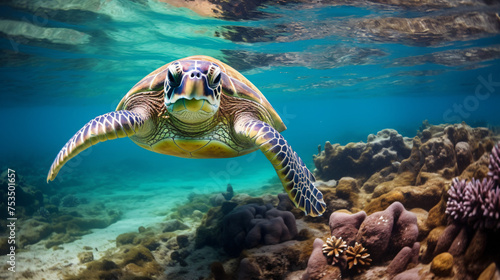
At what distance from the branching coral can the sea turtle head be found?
279 centimetres

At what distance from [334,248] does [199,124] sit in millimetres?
2346

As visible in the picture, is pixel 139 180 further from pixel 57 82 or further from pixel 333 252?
pixel 333 252

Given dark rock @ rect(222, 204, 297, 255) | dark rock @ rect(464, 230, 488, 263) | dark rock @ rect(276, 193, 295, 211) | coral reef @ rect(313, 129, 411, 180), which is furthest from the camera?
coral reef @ rect(313, 129, 411, 180)

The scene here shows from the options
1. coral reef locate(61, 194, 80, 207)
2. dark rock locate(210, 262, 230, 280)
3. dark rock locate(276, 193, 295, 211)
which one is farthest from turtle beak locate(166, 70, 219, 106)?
coral reef locate(61, 194, 80, 207)

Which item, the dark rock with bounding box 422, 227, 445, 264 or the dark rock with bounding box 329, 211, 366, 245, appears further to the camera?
the dark rock with bounding box 329, 211, 366, 245

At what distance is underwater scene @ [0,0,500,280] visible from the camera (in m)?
2.81

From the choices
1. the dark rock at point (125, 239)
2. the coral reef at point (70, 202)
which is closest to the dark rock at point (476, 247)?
the dark rock at point (125, 239)

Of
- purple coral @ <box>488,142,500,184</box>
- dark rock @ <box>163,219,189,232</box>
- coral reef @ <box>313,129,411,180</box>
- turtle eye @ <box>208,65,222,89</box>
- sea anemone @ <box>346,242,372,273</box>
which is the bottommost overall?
sea anemone @ <box>346,242,372,273</box>

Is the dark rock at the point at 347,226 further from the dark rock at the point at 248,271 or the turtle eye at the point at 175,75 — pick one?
the turtle eye at the point at 175,75

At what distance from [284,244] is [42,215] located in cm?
1121

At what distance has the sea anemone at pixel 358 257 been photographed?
2748 mm

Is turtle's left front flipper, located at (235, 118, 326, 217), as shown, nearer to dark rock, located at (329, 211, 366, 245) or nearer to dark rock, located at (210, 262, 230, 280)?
dark rock, located at (329, 211, 366, 245)

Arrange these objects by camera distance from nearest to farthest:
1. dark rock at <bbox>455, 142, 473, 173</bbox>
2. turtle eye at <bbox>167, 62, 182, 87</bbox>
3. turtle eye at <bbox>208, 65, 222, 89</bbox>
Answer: turtle eye at <bbox>167, 62, 182, 87</bbox>
turtle eye at <bbox>208, 65, 222, 89</bbox>
dark rock at <bbox>455, 142, 473, 173</bbox>

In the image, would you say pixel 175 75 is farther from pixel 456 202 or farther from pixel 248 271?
pixel 456 202
